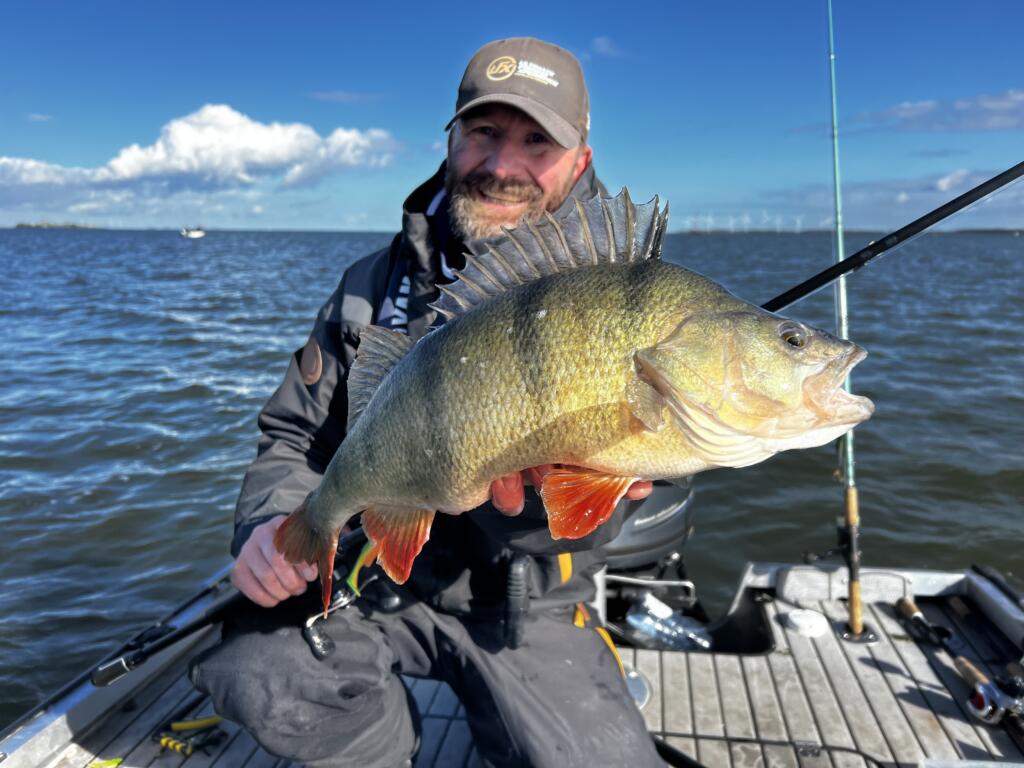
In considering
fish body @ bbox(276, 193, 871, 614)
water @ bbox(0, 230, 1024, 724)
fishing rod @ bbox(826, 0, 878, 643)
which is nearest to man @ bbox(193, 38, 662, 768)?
fish body @ bbox(276, 193, 871, 614)

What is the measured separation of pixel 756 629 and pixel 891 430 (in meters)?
7.37

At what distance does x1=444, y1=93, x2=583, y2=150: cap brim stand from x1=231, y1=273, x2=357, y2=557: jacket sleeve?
1.15 metres

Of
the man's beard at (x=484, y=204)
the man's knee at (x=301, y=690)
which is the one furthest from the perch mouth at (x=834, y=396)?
the man's knee at (x=301, y=690)

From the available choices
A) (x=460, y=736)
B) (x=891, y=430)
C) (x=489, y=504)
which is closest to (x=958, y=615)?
(x=460, y=736)

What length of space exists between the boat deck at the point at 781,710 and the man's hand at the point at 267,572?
3.73 feet

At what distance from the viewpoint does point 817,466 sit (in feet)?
30.7

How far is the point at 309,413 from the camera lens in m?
3.41

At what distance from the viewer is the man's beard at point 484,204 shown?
349 cm

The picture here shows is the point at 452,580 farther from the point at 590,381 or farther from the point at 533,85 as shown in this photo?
the point at 533,85

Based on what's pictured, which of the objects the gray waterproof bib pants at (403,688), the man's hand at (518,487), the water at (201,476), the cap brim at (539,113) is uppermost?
the cap brim at (539,113)

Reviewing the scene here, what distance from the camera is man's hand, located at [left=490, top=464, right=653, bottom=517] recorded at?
2.16 m

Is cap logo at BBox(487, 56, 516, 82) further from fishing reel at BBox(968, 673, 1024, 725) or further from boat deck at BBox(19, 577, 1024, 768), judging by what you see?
fishing reel at BBox(968, 673, 1024, 725)

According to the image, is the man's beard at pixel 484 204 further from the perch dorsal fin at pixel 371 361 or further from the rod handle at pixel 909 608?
the rod handle at pixel 909 608

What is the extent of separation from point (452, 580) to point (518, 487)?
1108 mm
